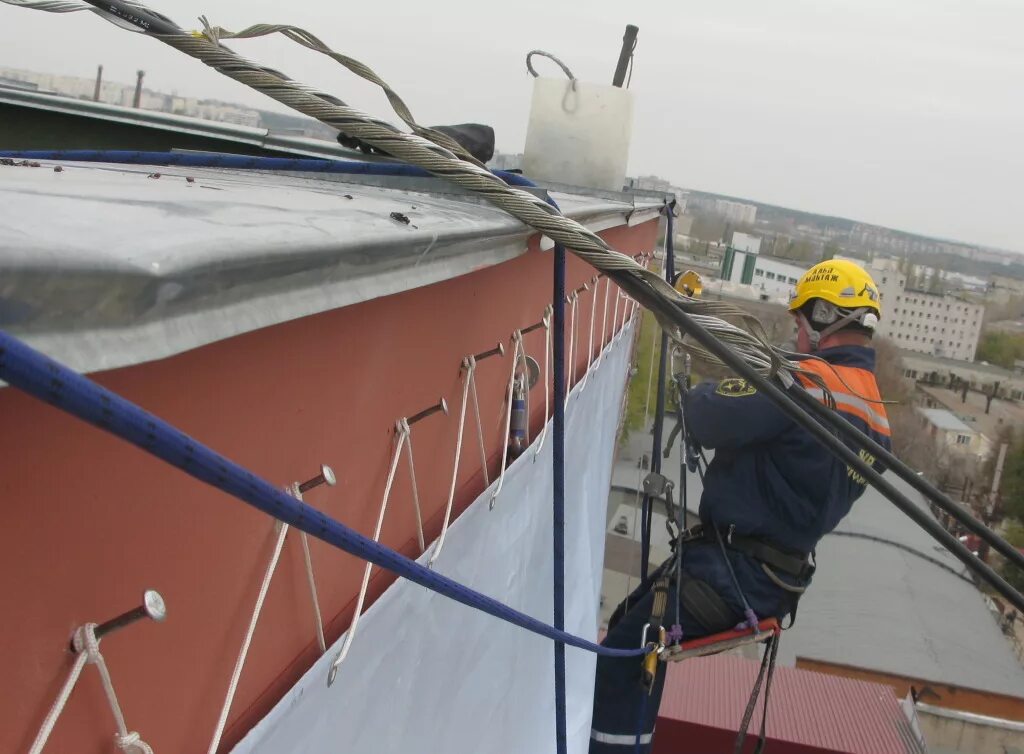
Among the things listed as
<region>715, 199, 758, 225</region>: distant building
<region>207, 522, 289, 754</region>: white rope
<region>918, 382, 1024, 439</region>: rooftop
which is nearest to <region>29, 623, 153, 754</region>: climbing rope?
<region>207, 522, 289, 754</region>: white rope

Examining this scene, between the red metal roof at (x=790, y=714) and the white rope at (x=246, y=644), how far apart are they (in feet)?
32.6

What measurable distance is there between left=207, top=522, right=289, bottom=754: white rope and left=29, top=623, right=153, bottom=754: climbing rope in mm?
105

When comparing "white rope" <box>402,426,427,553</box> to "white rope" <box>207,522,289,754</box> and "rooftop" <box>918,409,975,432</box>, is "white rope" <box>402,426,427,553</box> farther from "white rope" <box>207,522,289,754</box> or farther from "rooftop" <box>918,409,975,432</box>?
"rooftop" <box>918,409,975,432</box>

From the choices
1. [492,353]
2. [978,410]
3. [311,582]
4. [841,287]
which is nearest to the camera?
[311,582]

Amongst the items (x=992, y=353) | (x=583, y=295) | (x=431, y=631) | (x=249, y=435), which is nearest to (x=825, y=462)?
(x=583, y=295)

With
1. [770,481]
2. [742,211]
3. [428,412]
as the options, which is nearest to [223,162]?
[428,412]

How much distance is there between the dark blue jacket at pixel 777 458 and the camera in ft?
10.3

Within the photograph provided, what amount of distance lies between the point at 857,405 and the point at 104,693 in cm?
266

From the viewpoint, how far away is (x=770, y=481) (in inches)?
130

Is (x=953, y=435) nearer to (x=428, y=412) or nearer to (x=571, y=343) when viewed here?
(x=571, y=343)

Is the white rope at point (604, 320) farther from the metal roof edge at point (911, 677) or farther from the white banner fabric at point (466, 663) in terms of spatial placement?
the metal roof edge at point (911, 677)

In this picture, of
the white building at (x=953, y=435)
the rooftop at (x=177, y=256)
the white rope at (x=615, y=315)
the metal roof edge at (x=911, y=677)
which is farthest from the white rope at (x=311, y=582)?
the white building at (x=953, y=435)

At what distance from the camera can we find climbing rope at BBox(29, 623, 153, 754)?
73cm

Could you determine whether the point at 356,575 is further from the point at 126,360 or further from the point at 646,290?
the point at 126,360
